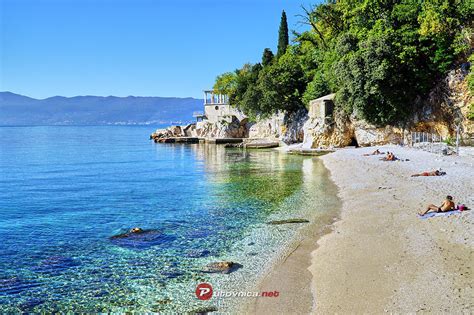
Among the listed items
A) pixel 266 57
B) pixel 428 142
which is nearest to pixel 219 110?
pixel 266 57

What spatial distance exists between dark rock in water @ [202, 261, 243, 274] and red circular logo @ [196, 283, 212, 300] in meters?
0.86

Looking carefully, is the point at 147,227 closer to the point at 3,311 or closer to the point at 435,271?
the point at 3,311

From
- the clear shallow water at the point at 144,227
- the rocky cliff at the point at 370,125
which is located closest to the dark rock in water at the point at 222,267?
the clear shallow water at the point at 144,227

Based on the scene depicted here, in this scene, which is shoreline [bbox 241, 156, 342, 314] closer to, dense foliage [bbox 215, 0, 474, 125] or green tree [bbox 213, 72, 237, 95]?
dense foliage [bbox 215, 0, 474, 125]

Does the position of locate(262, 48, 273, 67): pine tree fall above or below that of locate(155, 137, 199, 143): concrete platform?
above

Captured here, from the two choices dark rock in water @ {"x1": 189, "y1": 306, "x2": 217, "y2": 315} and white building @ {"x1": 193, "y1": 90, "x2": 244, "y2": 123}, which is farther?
white building @ {"x1": 193, "y1": 90, "x2": 244, "y2": 123}

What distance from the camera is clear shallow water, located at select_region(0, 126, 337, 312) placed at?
9875 millimetres

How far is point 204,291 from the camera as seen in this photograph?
32.1ft

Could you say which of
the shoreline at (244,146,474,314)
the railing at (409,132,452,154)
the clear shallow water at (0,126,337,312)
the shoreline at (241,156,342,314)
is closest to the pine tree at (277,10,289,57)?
the railing at (409,132,452,154)

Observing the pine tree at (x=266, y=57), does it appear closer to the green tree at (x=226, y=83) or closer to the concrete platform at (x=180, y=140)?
the green tree at (x=226, y=83)

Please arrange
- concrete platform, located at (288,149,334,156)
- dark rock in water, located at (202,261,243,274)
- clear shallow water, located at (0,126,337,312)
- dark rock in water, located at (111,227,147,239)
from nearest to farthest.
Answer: clear shallow water, located at (0,126,337,312) → dark rock in water, located at (202,261,243,274) → dark rock in water, located at (111,227,147,239) → concrete platform, located at (288,149,334,156)

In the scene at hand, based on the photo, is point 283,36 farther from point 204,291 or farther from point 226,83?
point 204,291

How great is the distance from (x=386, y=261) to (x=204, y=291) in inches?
191

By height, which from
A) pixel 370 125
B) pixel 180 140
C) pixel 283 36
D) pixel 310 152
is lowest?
pixel 310 152
